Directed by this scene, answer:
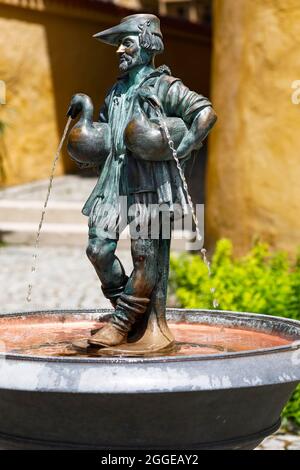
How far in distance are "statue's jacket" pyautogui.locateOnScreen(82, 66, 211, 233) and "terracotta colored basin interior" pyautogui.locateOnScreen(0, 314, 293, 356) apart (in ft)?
1.76

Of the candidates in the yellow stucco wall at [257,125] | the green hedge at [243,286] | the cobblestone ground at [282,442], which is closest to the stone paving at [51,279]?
the yellow stucco wall at [257,125]

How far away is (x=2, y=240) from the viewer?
13.1 meters

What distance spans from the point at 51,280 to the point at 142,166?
249 inches

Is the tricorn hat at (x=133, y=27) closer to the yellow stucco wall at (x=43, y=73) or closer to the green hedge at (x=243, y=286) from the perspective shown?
the green hedge at (x=243, y=286)

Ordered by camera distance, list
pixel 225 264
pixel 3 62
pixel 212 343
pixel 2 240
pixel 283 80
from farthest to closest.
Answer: pixel 3 62 < pixel 2 240 < pixel 283 80 < pixel 225 264 < pixel 212 343

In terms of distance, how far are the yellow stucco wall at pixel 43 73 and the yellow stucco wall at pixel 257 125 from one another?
5417mm

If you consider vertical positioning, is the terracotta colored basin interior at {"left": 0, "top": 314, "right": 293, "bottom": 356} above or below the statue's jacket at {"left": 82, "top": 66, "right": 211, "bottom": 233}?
below

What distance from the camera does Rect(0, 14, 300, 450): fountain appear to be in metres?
3.30

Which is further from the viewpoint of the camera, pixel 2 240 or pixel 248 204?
pixel 2 240

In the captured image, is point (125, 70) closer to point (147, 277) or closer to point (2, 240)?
point (147, 277)

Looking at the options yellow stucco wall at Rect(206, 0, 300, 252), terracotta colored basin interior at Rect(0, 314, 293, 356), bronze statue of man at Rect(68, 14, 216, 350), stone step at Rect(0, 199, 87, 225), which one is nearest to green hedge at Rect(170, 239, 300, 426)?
terracotta colored basin interior at Rect(0, 314, 293, 356)

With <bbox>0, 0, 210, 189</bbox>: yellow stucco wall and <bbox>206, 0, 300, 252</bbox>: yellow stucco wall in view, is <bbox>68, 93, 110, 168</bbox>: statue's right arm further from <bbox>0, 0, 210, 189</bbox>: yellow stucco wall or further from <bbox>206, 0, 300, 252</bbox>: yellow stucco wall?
<bbox>0, 0, 210, 189</bbox>: yellow stucco wall

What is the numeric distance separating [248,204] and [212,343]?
538 cm
